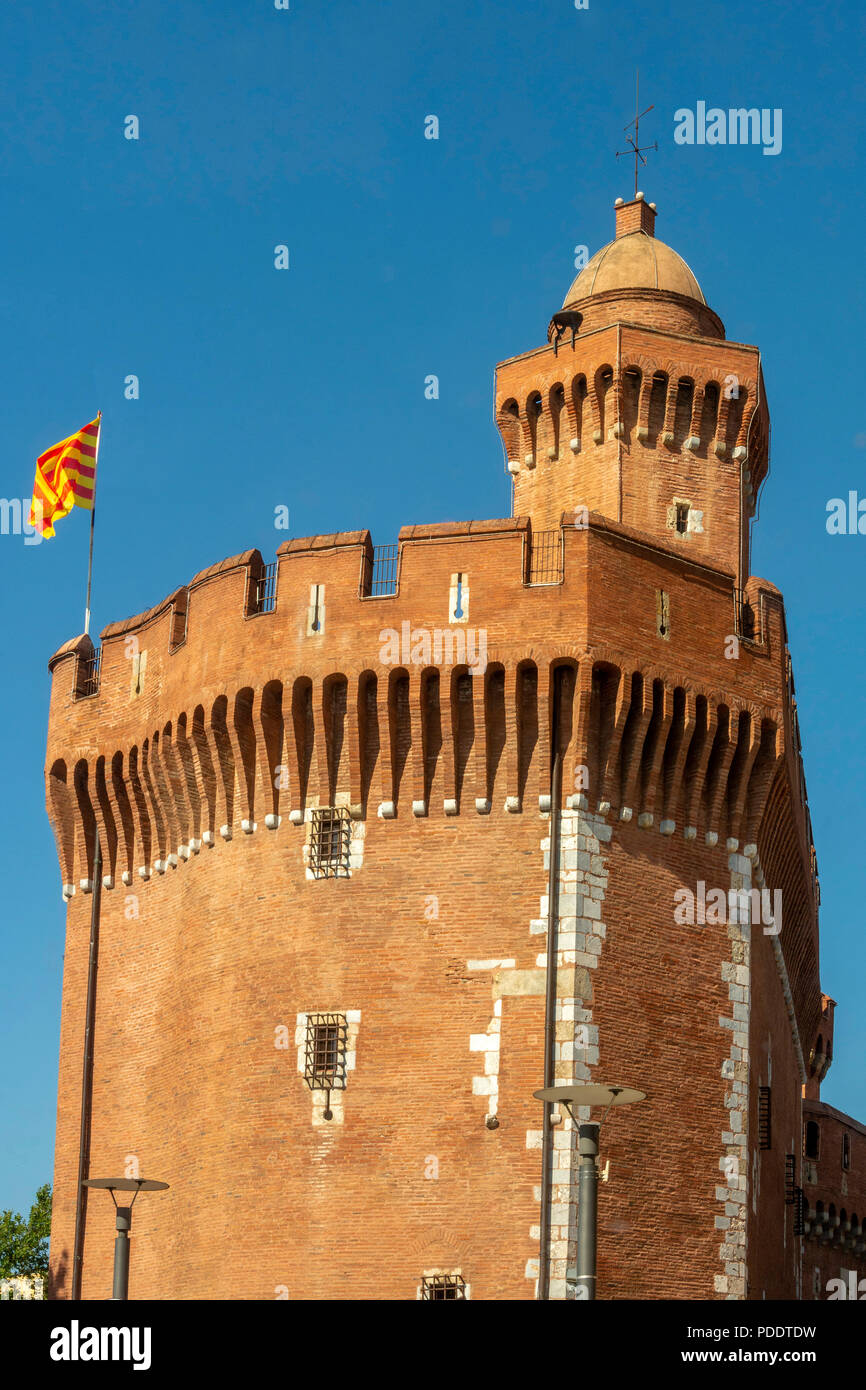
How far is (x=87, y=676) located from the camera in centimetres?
3912

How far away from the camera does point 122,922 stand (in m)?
37.4

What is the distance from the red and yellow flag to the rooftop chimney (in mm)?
13416

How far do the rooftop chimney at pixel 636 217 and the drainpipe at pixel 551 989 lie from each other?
1596 centimetres

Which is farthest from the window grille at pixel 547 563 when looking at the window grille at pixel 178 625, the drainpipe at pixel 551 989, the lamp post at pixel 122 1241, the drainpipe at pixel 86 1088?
the lamp post at pixel 122 1241

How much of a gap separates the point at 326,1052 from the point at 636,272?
1948 cm

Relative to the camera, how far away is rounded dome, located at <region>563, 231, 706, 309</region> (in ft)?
141

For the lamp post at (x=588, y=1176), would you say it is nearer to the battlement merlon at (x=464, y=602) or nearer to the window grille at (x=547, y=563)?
the battlement merlon at (x=464, y=602)

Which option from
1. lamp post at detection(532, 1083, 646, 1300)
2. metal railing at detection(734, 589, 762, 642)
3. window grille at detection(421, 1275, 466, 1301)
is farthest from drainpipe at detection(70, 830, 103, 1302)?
lamp post at detection(532, 1083, 646, 1300)

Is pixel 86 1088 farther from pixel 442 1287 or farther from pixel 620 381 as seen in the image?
pixel 620 381

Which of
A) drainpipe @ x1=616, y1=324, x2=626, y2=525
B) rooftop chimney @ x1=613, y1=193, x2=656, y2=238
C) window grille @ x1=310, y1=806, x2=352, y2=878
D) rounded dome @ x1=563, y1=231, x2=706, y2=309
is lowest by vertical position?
window grille @ x1=310, y1=806, x2=352, y2=878

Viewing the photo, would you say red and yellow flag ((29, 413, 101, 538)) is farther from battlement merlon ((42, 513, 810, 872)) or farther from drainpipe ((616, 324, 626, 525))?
drainpipe ((616, 324, 626, 525))
